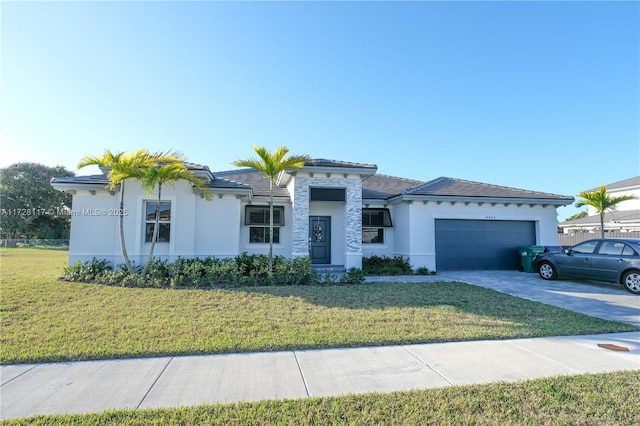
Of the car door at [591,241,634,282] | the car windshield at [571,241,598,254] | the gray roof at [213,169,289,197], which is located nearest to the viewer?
the car door at [591,241,634,282]

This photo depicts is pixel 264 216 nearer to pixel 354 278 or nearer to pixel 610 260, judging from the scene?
pixel 354 278

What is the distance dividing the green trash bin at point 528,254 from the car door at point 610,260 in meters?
2.94

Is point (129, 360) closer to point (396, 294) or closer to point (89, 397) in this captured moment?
point (89, 397)

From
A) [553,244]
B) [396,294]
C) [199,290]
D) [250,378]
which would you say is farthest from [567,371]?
[553,244]

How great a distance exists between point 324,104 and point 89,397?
13466 millimetres

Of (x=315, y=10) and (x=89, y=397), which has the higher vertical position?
(x=315, y=10)

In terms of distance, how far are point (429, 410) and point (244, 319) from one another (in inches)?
151

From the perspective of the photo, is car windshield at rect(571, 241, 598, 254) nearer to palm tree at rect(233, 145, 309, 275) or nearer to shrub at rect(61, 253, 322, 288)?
shrub at rect(61, 253, 322, 288)

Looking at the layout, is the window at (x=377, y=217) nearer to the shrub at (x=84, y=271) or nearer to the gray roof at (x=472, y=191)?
the gray roof at (x=472, y=191)

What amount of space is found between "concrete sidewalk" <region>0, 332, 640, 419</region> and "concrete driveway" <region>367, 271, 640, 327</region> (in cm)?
268

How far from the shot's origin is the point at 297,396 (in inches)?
123

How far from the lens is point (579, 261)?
991cm

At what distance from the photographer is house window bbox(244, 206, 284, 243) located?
13.0 meters

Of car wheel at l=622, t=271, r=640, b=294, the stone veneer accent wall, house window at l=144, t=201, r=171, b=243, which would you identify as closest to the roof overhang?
→ the stone veneer accent wall
